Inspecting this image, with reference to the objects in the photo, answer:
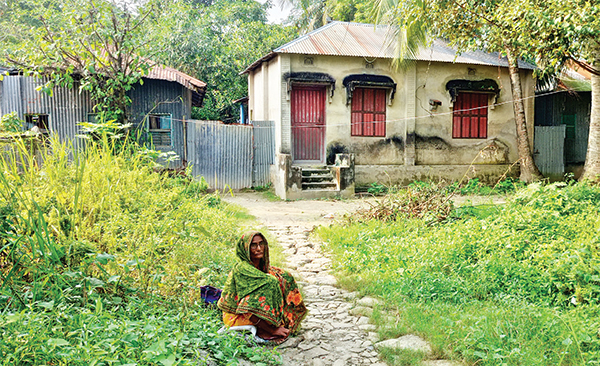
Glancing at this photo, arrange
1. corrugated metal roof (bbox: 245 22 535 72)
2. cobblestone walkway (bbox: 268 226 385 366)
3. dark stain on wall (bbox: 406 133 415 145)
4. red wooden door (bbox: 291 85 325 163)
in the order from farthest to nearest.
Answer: dark stain on wall (bbox: 406 133 415 145)
red wooden door (bbox: 291 85 325 163)
corrugated metal roof (bbox: 245 22 535 72)
cobblestone walkway (bbox: 268 226 385 366)

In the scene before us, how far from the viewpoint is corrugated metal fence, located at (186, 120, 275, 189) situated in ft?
40.8

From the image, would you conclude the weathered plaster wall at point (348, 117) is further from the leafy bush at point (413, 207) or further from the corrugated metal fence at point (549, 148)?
the leafy bush at point (413, 207)

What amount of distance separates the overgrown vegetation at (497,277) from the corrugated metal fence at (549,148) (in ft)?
29.3

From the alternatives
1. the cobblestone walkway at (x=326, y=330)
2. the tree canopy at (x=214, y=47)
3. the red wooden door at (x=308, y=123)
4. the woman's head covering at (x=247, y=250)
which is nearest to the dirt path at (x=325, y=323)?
the cobblestone walkway at (x=326, y=330)

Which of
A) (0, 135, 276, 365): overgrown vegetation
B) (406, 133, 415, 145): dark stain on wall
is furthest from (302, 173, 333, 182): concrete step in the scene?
(0, 135, 276, 365): overgrown vegetation

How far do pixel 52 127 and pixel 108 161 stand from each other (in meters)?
8.68

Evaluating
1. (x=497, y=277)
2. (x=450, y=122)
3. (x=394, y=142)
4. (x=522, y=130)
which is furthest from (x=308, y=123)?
(x=497, y=277)

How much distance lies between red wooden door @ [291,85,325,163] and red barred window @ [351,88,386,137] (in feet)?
3.14

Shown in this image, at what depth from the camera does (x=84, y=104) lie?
12.1 metres

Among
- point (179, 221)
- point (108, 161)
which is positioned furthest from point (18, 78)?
point (179, 221)

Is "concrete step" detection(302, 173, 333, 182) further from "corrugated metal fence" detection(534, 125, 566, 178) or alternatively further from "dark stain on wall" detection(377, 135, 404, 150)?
"corrugated metal fence" detection(534, 125, 566, 178)

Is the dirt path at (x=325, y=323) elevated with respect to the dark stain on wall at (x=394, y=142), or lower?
lower

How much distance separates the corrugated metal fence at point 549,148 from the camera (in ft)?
48.1

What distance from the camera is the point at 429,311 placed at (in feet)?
12.9
